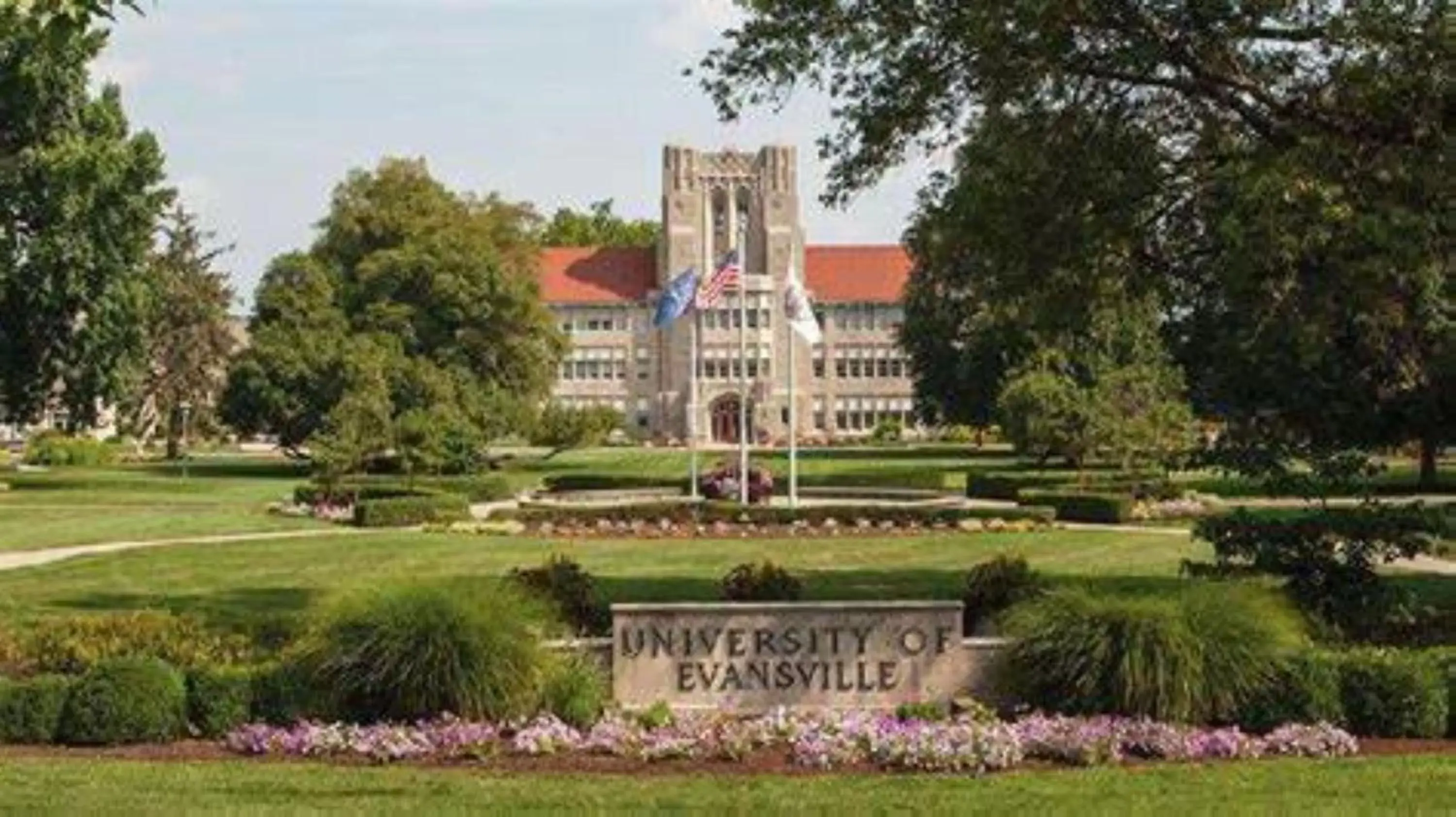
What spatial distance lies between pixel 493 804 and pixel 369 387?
47525 millimetres

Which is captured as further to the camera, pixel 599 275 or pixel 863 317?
pixel 599 275

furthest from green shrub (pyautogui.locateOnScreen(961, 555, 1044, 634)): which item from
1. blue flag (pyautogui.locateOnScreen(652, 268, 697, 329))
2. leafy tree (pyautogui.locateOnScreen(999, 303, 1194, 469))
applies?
blue flag (pyautogui.locateOnScreen(652, 268, 697, 329))

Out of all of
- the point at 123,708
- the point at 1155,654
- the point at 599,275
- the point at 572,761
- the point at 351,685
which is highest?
the point at 599,275

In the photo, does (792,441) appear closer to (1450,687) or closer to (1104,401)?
(1104,401)

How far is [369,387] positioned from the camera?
56.6m

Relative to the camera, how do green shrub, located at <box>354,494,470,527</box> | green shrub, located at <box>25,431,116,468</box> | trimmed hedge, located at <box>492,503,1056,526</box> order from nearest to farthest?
trimmed hedge, located at <box>492,503,1056,526</box> < green shrub, located at <box>354,494,470,527</box> < green shrub, located at <box>25,431,116,468</box>

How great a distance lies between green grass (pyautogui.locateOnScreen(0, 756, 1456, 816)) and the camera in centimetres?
983

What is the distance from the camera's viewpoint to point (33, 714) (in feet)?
40.3

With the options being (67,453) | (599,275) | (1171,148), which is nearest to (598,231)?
(599,275)

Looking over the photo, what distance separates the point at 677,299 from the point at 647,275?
293 ft

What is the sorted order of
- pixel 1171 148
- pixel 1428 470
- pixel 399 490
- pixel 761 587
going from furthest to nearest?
1. pixel 1428 470
2. pixel 399 490
3. pixel 1171 148
4. pixel 761 587

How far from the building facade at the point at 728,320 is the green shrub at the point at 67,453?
44195 mm

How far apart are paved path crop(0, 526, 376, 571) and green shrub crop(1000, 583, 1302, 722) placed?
17909 mm

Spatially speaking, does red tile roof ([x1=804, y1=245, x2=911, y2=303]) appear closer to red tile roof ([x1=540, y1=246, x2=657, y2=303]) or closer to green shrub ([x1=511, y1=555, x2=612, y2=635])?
red tile roof ([x1=540, y1=246, x2=657, y2=303])
